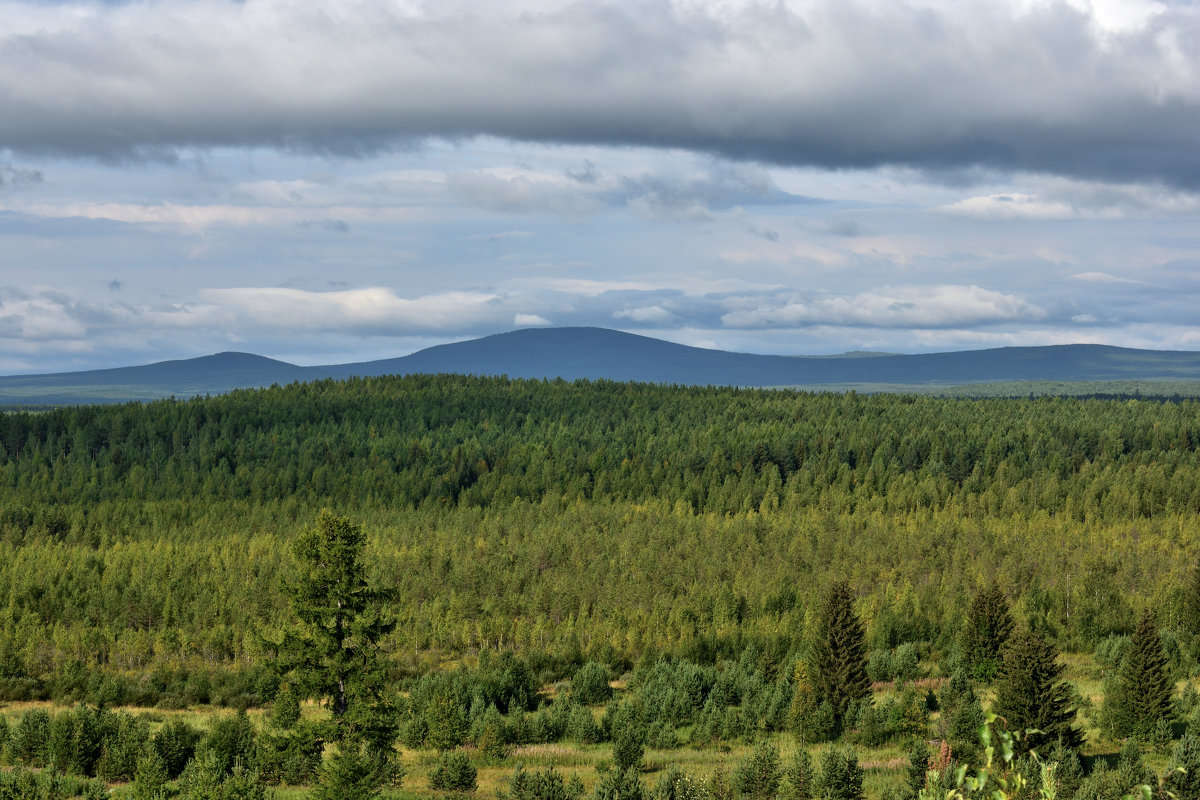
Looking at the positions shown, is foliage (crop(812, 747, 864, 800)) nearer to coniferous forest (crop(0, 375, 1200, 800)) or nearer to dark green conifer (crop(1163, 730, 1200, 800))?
coniferous forest (crop(0, 375, 1200, 800))

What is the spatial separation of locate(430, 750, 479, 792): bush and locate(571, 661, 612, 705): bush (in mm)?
34298

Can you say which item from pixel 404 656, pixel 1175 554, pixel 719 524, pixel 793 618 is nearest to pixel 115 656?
pixel 404 656

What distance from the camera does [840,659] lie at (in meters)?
83.8

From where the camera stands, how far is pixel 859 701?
277 feet

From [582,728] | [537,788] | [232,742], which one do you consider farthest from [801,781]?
[232,742]

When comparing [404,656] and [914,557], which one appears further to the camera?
[914,557]

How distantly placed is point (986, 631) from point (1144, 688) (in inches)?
1023

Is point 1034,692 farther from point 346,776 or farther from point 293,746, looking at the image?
point 293,746

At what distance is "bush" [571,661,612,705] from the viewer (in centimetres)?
9800

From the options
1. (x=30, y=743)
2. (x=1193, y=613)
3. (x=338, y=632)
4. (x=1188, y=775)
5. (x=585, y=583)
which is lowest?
(x=585, y=583)

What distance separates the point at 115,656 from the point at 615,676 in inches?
2146

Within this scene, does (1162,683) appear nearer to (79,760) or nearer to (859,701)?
(859,701)

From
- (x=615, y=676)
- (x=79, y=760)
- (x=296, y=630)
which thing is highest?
(x=296, y=630)

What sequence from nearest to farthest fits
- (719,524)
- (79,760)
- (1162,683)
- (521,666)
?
(79,760) < (1162,683) < (521,666) < (719,524)
